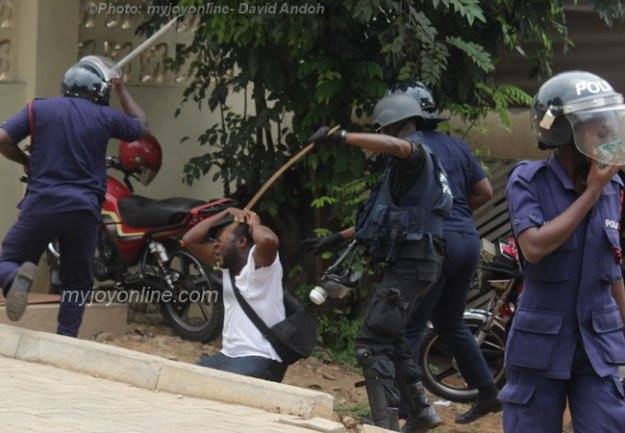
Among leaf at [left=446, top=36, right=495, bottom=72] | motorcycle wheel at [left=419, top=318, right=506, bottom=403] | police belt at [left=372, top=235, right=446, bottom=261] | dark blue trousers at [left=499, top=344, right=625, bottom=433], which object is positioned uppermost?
leaf at [left=446, top=36, right=495, bottom=72]

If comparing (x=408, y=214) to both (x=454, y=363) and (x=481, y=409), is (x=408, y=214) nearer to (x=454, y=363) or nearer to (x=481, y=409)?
(x=481, y=409)

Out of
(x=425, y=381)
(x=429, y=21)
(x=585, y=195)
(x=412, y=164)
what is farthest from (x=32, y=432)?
(x=429, y=21)

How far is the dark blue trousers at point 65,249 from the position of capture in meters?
7.48

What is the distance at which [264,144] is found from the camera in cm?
943

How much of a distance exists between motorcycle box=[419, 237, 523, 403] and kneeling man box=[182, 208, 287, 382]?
1.65m

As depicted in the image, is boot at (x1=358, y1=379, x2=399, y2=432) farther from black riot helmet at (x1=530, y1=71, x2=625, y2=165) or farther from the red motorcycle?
the red motorcycle

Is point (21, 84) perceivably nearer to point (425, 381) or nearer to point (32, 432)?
point (425, 381)

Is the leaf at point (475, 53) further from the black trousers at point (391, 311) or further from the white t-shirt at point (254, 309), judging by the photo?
the white t-shirt at point (254, 309)

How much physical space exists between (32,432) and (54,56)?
15.9 ft

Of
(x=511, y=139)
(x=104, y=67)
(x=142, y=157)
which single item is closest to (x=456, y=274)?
(x=511, y=139)

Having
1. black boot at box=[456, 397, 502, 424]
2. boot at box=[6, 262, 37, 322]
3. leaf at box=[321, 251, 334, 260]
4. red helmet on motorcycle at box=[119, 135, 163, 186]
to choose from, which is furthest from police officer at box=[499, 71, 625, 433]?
red helmet on motorcycle at box=[119, 135, 163, 186]

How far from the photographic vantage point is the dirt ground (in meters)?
7.82

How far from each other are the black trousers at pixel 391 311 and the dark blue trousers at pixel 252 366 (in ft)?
1.64

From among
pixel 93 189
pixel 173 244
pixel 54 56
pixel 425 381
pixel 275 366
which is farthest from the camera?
pixel 54 56
